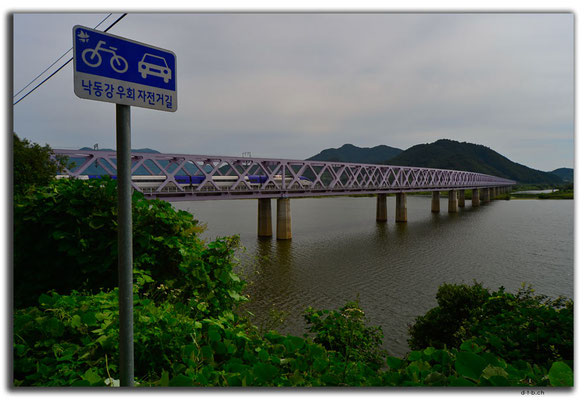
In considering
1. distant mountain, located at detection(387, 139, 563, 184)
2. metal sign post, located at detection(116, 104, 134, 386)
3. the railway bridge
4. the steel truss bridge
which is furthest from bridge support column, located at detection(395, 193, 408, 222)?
distant mountain, located at detection(387, 139, 563, 184)

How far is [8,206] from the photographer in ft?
16.6

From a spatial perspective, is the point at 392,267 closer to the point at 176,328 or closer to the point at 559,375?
the point at 559,375

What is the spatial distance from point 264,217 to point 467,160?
14180 cm

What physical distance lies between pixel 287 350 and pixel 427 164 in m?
166

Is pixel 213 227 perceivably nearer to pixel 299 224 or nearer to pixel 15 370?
pixel 299 224

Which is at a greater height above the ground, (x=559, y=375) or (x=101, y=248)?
(x=101, y=248)

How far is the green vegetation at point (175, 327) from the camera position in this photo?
151 inches

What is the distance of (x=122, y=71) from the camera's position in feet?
9.21

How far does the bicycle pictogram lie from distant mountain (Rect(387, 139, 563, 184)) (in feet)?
526

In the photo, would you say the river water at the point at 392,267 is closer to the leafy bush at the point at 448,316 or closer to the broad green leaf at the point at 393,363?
the leafy bush at the point at 448,316

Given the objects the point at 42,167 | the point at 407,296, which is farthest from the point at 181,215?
the point at 42,167

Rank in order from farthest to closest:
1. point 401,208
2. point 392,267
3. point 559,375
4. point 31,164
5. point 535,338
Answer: point 401,208 → point 392,267 → point 31,164 → point 535,338 → point 559,375

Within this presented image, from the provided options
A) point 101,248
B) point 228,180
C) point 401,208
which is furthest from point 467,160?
point 101,248

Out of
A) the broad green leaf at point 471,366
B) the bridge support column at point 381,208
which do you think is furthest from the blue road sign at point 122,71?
the bridge support column at point 381,208
